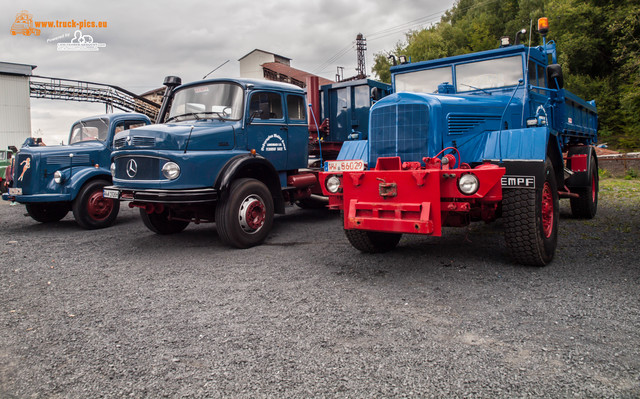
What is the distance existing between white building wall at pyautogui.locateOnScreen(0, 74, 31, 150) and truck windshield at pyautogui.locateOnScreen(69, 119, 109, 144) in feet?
79.9

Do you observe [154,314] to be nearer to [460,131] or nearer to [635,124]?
[460,131]

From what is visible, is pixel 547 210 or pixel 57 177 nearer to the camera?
pixel 547 210

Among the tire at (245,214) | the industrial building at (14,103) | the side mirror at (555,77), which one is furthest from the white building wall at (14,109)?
the side mirror at (555,77)

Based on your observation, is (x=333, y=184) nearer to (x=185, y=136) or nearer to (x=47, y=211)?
(x=185, y=136)

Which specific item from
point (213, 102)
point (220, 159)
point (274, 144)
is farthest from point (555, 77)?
point (213, 102)

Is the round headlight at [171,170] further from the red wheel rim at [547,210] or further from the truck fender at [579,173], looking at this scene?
the truck fender at [579,173]

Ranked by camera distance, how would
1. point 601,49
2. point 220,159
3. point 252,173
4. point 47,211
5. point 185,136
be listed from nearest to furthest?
point 185,136 < point 220,159 < point 252,173 < point 47,211 < point 601,49

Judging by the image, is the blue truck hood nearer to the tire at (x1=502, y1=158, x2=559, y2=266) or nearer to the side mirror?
the tire at (x1=502, y1=158, x2=559, y2=266)

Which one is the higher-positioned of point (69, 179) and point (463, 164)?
point (463, 164)

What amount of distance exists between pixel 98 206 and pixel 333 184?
18.0 feet

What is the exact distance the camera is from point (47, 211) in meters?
8.98

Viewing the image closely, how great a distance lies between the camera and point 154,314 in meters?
3.63

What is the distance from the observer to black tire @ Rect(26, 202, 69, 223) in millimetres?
8797

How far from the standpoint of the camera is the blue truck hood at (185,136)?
5.81m
